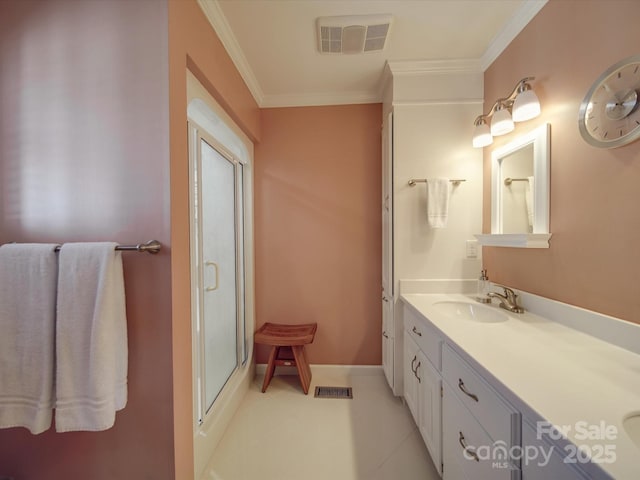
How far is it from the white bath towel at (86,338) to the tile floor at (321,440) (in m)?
0.83

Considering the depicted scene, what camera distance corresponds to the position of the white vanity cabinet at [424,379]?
122cm

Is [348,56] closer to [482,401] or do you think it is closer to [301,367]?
[482,401]

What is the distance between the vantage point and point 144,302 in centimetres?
103

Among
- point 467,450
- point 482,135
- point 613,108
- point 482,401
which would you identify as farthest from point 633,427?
point 482,135

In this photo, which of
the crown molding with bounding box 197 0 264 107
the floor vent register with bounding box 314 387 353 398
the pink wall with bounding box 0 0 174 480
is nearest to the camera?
the pink wall with bounding box 0 0 174 480

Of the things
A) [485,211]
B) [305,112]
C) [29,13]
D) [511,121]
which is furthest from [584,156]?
[29,13]

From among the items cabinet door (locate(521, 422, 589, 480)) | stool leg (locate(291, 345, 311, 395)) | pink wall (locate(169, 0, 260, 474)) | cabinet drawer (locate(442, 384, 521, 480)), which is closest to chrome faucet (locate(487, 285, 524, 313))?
cabinet drawer (locate(442, 384, 521, 480))

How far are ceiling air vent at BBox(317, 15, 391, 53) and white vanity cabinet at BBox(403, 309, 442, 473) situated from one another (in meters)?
1.78

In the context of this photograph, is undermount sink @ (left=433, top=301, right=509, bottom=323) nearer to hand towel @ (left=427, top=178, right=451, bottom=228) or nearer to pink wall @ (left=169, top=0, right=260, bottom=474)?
hand towel @ (left=427, top=178, right=451, bottom=228)

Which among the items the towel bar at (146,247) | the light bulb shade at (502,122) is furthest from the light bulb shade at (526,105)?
the towel bar at (146,247)

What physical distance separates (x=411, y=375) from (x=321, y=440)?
71cm

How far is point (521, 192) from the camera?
4.83 feet

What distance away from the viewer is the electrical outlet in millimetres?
1837

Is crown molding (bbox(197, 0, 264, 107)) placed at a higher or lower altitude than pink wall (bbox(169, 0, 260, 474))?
higher
